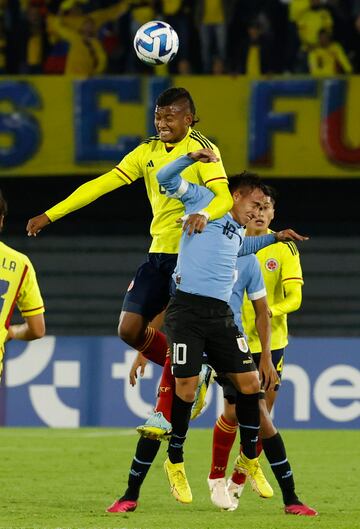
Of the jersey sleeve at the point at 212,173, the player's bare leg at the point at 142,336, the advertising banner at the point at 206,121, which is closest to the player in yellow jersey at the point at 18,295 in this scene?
the jersey sleeve at the point at 212,173

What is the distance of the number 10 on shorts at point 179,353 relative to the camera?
751 centimetres

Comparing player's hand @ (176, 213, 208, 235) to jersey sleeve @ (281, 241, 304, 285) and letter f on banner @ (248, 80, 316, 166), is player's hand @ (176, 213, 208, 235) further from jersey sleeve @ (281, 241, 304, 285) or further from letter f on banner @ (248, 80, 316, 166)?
letter f on banner @ (248, 80, 316, 166)

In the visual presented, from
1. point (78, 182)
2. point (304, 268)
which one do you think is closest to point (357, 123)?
point (304, 268)

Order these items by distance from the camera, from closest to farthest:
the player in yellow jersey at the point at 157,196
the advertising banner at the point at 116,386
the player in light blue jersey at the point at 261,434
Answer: the player in light blue jersey at the point at 261,434 < the player in yellow jersey at the point at 157,196 < the advertising banner at the point at 116,386

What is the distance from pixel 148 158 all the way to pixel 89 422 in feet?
25.8

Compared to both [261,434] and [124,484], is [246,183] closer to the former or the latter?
[261,434]

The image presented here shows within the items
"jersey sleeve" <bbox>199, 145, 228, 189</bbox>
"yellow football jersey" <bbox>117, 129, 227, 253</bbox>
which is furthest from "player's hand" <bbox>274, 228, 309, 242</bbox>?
"yellow football jersey" <bbox>117, 129, 227, 253</bbox>

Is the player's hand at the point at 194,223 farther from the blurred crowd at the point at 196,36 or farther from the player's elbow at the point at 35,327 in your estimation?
the blurred crowd at the point at 196,36

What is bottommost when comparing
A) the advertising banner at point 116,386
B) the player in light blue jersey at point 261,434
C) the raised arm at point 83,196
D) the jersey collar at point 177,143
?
the advertising banner at point 116,386

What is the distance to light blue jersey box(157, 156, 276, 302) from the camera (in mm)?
7559

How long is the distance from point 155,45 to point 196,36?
29.6 feet

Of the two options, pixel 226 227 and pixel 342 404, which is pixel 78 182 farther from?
pixel 226 227

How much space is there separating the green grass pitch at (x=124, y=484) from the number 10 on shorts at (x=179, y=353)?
0.84 metres

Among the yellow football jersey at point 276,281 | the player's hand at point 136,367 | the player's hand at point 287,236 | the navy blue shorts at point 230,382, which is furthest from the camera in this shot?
the yellow football jersey at point 276,281
